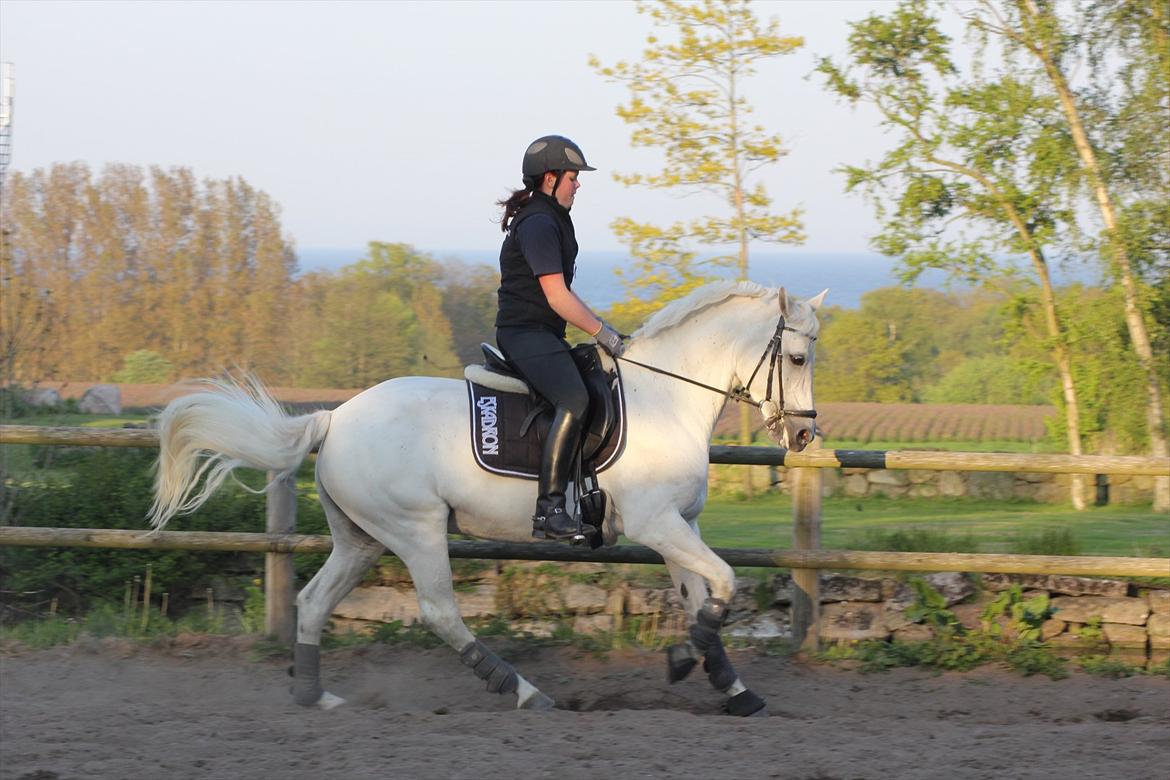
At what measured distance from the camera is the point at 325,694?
18.4 feet

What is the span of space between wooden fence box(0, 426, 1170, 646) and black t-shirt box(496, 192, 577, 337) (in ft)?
4.57

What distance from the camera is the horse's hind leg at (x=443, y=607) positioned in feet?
17.9

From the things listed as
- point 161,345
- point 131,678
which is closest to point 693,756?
point 131,678

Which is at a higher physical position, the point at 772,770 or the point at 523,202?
the point at 523,202

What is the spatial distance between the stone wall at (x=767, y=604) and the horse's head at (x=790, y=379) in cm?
188

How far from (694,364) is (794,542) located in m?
1.53

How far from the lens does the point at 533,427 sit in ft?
17.5

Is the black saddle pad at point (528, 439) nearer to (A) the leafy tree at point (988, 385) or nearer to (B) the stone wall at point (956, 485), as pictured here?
(B) the stone wall at point (956, 485)

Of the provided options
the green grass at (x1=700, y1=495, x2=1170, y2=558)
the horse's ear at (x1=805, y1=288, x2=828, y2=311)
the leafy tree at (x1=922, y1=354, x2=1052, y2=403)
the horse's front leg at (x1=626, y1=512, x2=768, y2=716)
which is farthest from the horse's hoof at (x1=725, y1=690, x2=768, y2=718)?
the leafy tree at (x1=922, y1=354, x2=1052, y2=403)

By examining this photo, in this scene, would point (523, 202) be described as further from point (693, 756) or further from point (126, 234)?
point (126, 234)

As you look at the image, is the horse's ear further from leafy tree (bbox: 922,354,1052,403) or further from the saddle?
leafy tree (bbox: 922,354,1052,403)

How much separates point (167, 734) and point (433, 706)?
1452mm

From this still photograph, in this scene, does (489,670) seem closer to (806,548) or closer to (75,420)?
(806,548)

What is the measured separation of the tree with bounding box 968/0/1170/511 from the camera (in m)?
12.1
